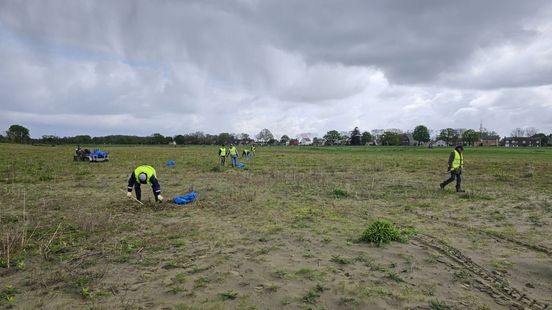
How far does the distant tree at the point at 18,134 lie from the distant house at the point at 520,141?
559 feet

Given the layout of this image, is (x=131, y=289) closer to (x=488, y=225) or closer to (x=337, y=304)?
(x=337, y=304)

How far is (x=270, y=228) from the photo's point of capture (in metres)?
7.50

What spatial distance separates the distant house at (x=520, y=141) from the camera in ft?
438

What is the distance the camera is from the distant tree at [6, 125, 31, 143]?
100188 mm

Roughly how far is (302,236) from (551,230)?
213 inches

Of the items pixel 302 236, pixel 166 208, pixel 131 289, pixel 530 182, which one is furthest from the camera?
pixel 530 182

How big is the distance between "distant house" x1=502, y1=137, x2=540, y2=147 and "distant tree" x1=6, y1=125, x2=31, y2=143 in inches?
6708

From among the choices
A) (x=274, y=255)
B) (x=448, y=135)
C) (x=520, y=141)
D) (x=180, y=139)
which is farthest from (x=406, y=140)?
(x=274, y=255)

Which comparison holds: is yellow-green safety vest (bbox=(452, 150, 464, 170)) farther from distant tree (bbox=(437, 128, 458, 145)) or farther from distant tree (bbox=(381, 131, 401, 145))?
distant tree (bbox=(437, 128, 458, 145))

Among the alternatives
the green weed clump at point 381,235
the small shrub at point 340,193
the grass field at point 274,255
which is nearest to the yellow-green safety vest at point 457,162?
the grass field at point 274,255

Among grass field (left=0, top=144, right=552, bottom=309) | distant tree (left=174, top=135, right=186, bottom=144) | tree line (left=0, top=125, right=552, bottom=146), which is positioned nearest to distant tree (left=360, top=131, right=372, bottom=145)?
tree line (left=0, top=125, right=552, bottom=146)

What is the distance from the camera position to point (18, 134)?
106562mm

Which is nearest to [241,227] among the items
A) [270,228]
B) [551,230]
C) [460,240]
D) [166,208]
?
[270,228]

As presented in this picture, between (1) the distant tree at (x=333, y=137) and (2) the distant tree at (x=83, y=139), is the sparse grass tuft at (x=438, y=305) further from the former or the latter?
(1) the distant tree at (x=333, y=137)
